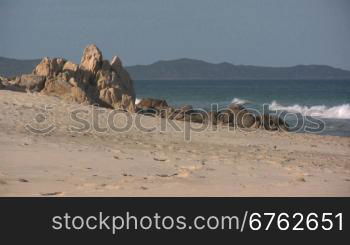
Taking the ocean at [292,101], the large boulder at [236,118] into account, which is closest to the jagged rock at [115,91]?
the large boulder at [236,118]

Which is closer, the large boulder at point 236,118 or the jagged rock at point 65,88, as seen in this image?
the jagged rock at point 65,88

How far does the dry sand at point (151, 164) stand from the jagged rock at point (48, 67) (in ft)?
28.3

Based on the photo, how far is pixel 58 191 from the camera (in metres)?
6.44

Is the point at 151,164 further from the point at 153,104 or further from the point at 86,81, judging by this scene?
the point at 153,104

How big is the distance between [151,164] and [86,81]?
1489 centimetres

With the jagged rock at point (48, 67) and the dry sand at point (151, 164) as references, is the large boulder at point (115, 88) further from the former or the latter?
the dry sand at point (151, 164)

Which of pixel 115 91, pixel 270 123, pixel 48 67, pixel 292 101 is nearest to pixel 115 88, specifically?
pixel 115 91

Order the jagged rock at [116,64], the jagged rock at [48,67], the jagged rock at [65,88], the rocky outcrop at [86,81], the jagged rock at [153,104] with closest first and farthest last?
1. the jagged rock at [65,88]
2. the rocky outcrop at [86,81]
3. the jagged rock at [48,67]
4. the jagged rock at [116,64]
5. the jagged rock at [153,104]

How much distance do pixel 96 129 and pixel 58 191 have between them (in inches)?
219

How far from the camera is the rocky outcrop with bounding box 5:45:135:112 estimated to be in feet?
67.3

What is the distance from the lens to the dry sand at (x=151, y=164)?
268 inches

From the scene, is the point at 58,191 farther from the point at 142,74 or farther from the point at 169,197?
the point at 142,74

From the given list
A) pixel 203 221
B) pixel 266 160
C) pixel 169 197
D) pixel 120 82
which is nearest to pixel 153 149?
pixel 266 160

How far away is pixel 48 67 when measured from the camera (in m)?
21.9
